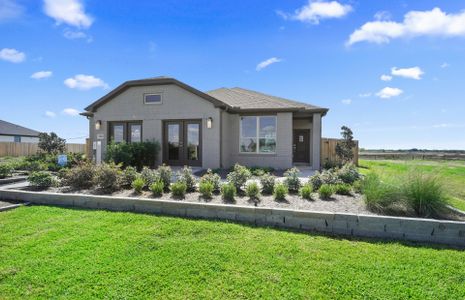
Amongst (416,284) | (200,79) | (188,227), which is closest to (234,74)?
(200,79)

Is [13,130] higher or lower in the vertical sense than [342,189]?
higher

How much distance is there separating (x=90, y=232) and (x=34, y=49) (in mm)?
10168

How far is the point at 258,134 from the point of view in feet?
44.5

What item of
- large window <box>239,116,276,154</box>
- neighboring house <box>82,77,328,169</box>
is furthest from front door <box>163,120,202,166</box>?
large window <box>239,116,276,154</box>

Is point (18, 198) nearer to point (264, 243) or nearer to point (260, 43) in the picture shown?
point (264, 243)

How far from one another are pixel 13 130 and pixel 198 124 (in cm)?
3388

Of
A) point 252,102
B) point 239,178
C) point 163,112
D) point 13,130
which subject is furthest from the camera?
point 13,130

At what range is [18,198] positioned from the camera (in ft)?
22.0

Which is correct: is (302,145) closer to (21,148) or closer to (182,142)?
(182,142)

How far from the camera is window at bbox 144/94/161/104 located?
13180mm

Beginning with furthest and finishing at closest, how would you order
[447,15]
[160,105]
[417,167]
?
[160,105]
[447,15]
[417,167]

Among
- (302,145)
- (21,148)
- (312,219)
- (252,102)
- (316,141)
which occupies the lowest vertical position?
(312,219)

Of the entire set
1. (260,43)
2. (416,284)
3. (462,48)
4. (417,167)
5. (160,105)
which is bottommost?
(416,284)

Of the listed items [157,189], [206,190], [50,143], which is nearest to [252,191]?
[206,190]
